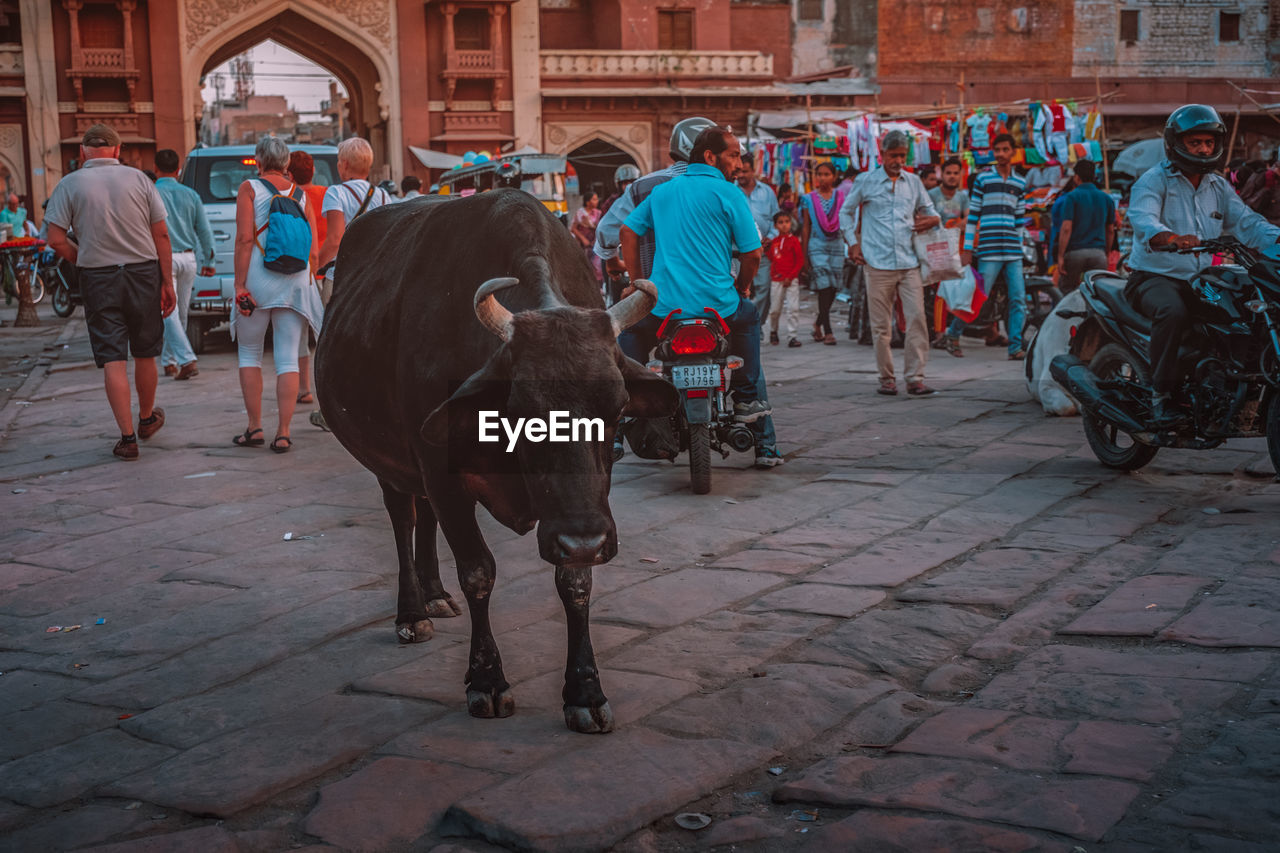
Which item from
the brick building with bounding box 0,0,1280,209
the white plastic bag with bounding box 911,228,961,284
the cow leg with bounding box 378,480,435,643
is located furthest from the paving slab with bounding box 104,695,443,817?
the brick building with bounding box 0,0,1280,209

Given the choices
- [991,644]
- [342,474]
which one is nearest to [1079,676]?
[991,644]

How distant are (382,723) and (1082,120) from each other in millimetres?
17581

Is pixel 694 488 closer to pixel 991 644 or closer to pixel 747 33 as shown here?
pixel 991 644

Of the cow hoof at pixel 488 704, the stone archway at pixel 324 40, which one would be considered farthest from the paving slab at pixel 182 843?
the stone archway at pixel 324 40

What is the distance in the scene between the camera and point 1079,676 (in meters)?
3.84

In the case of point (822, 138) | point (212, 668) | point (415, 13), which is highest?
point (415, 13)

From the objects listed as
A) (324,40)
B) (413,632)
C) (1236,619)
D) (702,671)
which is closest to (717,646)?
(702,671)

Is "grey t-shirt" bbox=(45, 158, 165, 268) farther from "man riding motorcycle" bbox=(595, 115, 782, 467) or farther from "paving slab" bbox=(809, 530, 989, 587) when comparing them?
"paving slab" bbox=(809, 530, 989, 587)

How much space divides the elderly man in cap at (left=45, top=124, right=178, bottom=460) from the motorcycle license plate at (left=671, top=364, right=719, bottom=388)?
330 cm

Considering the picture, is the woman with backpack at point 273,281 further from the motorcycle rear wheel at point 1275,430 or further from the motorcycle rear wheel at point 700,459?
the motorcycle rear wheel at point 1275,430

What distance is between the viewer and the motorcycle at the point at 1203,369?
5930 mm

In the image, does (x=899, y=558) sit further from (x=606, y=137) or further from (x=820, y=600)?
(x=606, y=137)

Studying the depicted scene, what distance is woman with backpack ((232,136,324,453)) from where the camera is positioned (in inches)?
310

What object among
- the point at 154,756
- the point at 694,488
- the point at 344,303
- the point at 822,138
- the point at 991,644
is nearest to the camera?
the point at 154,756
